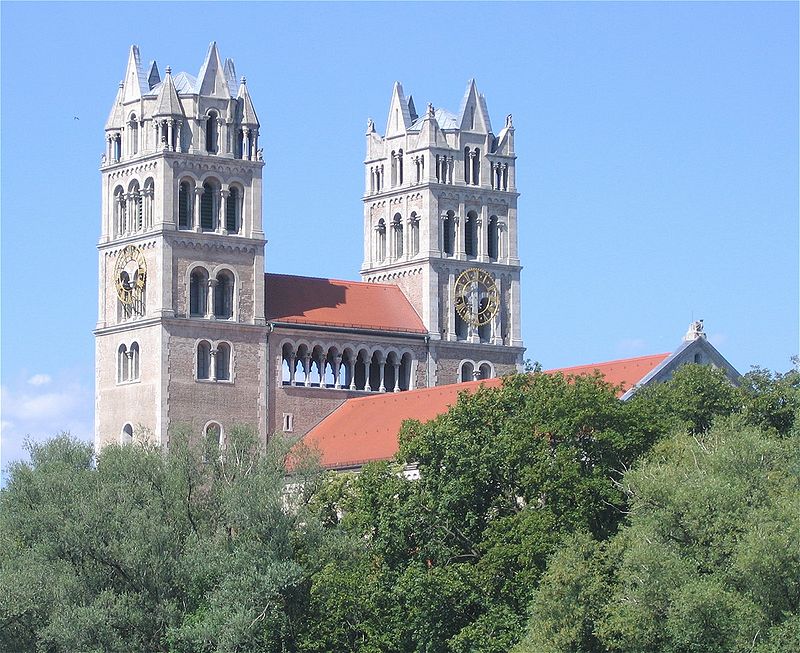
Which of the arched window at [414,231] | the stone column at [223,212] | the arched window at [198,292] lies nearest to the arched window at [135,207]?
the arched window at [198,292]

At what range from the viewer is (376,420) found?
110 m

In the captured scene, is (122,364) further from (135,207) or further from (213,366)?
(135,207)

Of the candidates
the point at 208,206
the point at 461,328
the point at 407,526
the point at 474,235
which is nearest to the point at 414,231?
the point at 474,235

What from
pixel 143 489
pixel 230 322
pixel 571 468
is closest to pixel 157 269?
pixel 230 322

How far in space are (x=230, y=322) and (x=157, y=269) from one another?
397cm

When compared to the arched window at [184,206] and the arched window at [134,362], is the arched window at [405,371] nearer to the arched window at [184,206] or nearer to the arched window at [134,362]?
the arched window at [184,206]

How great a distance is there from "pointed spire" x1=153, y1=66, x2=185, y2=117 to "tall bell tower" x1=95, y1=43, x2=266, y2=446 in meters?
0.04

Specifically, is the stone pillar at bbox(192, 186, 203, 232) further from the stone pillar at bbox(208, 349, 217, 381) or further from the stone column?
the stone pillar at bbox(208, 349, 217, 381)

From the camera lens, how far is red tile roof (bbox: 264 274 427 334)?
379 feet

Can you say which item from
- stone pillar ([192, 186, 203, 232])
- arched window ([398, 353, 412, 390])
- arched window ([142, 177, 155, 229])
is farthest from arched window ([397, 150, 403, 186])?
arched window ([142, 177, 155, 229])

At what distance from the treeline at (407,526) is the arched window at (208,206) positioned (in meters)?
A: 23.0

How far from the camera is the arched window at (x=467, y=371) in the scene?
120056 mm

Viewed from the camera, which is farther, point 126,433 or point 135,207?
point 135,207

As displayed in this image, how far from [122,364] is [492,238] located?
20.5 metres
